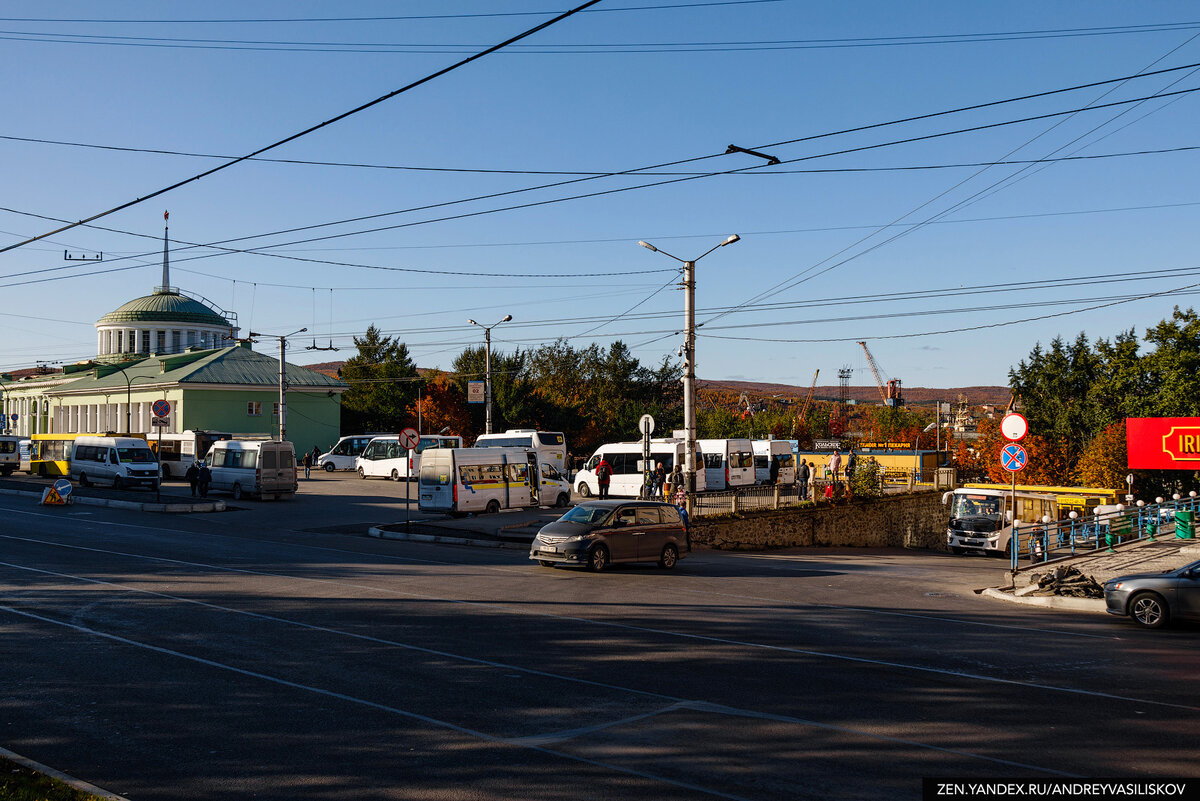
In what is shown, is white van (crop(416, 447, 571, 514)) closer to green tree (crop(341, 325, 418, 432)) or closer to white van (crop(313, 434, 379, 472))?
white van (crop(313, 434, 379, 472))

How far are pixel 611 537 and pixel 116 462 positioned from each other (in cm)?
3277

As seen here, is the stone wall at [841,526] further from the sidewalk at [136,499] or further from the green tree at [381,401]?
the green tree at [381,401]

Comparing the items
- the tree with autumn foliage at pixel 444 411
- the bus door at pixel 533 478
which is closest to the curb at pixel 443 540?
the bus door at pixel 533 478

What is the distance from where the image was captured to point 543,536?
2091 cm

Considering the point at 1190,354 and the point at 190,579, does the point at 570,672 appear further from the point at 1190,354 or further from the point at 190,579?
the point at 1190,354

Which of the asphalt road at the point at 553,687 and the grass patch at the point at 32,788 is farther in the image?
the asphalt road at the point at 553,687

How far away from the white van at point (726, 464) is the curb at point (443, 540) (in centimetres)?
2306

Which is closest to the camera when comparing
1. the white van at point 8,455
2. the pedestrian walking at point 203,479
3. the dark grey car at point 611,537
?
the dark grey car at point 611,537

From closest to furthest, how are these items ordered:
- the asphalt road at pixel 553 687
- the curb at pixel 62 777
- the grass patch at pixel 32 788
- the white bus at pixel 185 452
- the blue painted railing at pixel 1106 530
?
the grass patch at pixel 32 788
the curb at pixel 62 777
the asphalt road at pixel 553 687
the blue painted railing at pixel 1106 530
the white bus at pixel 185 452

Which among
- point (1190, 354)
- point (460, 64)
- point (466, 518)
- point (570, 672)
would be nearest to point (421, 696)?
point (570, 672)

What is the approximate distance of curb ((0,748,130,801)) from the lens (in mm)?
6270

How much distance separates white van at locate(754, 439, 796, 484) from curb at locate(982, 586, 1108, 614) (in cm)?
3148

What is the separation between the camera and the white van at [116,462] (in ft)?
145

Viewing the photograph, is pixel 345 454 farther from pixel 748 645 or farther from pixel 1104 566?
pixel 748 645
